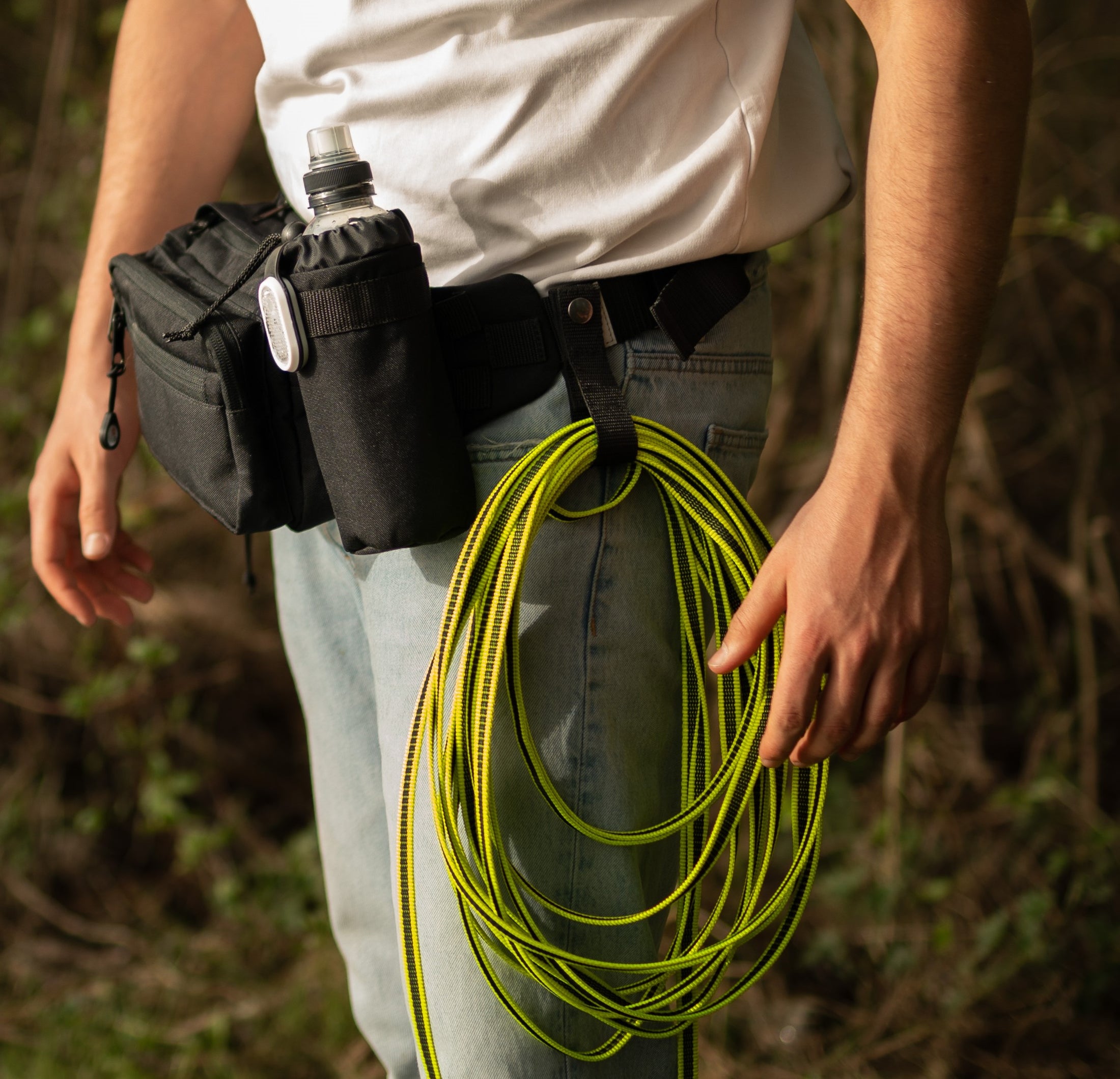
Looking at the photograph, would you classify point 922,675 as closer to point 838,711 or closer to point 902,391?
point 838,711

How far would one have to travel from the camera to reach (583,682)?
0.93 meters

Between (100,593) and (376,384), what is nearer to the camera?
(376,384)

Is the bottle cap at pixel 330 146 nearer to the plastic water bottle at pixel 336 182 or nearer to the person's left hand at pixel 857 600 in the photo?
the plastic water bottle at pixel 336 182

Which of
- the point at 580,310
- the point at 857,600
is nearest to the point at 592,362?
the point at 580,310

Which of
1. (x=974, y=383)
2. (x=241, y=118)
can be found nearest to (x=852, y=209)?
(x=974, y=383)

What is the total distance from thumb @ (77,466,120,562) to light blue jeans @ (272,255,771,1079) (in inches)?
17.1

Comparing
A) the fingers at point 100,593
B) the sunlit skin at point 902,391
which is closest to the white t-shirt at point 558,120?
the sunlit skin at point 902,391

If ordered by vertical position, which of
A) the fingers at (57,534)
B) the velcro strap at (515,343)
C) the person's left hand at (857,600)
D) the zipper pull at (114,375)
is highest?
the velcro strap at (515,343)

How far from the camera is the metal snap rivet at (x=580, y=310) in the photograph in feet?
2.95

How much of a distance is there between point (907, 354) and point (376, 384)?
0.44 metres

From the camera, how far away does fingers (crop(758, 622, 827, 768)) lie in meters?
0.82

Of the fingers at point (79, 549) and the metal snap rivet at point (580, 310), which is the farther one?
the fingers at point (79, 549)

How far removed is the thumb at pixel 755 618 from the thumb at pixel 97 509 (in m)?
0.82

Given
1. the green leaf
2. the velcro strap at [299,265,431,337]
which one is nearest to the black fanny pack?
the velcro strap at [299,265,431,337]
